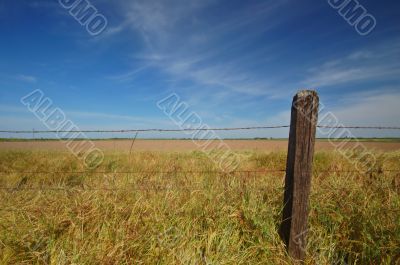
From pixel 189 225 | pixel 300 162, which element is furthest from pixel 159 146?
pixel 300 162

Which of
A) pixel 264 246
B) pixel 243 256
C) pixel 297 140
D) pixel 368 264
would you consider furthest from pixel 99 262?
pixel 368 264

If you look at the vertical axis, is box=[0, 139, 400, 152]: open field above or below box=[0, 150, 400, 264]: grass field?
above

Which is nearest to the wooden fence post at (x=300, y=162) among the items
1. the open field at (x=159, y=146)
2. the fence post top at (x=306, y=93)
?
the fence post top at (x=306, y=93)

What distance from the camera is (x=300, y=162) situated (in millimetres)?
2881

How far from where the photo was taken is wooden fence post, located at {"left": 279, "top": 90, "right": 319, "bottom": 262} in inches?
112

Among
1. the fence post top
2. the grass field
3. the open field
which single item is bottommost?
the grass field

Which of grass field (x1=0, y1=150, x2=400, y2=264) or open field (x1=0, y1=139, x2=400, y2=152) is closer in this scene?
grass field (x1=0, y1=150, x2=400, y2=264)

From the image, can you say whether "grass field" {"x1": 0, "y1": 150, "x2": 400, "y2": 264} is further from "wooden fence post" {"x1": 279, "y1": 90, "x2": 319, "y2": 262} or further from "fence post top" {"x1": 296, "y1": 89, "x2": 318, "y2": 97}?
"fence post top" {"x1": 296, "y1": 89, "x2": 318, "y2": 97}

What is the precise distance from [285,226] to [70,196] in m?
2.77

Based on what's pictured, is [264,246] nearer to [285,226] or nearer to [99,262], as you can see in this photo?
[285,226]

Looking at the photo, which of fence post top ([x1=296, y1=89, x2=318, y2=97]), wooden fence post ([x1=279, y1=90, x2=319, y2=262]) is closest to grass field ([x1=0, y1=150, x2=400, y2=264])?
wooden fence post ([x1=279, y1=90, x2=319, y2=262])

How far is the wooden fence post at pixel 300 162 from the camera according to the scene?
2848 millimetres

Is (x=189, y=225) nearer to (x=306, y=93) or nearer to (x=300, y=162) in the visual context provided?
(x=300, y=162)

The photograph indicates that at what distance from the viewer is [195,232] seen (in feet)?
9.99
